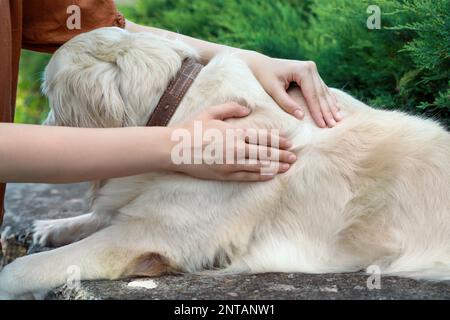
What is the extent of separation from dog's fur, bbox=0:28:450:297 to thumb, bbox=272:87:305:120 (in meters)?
0.03

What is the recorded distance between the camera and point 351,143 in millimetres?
2328

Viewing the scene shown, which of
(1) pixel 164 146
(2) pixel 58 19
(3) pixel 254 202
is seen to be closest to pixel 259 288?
(3) pixel 254 202

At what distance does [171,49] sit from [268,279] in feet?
3.09

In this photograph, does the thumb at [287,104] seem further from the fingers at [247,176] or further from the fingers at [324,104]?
the fingers at [247,176]

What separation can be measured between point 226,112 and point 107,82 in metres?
0.45

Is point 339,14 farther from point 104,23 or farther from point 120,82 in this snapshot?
point 120,82

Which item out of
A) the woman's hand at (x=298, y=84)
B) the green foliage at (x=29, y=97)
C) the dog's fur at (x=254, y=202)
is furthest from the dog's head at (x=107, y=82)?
the green foliage at (x=29, y=97)

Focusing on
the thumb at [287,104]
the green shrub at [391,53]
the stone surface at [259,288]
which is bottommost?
the stone surface at [259,288]

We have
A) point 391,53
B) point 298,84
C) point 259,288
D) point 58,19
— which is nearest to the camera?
point 259,288

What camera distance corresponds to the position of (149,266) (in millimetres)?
2271

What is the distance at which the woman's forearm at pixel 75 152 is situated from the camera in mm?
2088

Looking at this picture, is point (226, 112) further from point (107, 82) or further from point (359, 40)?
point (359, 40)
